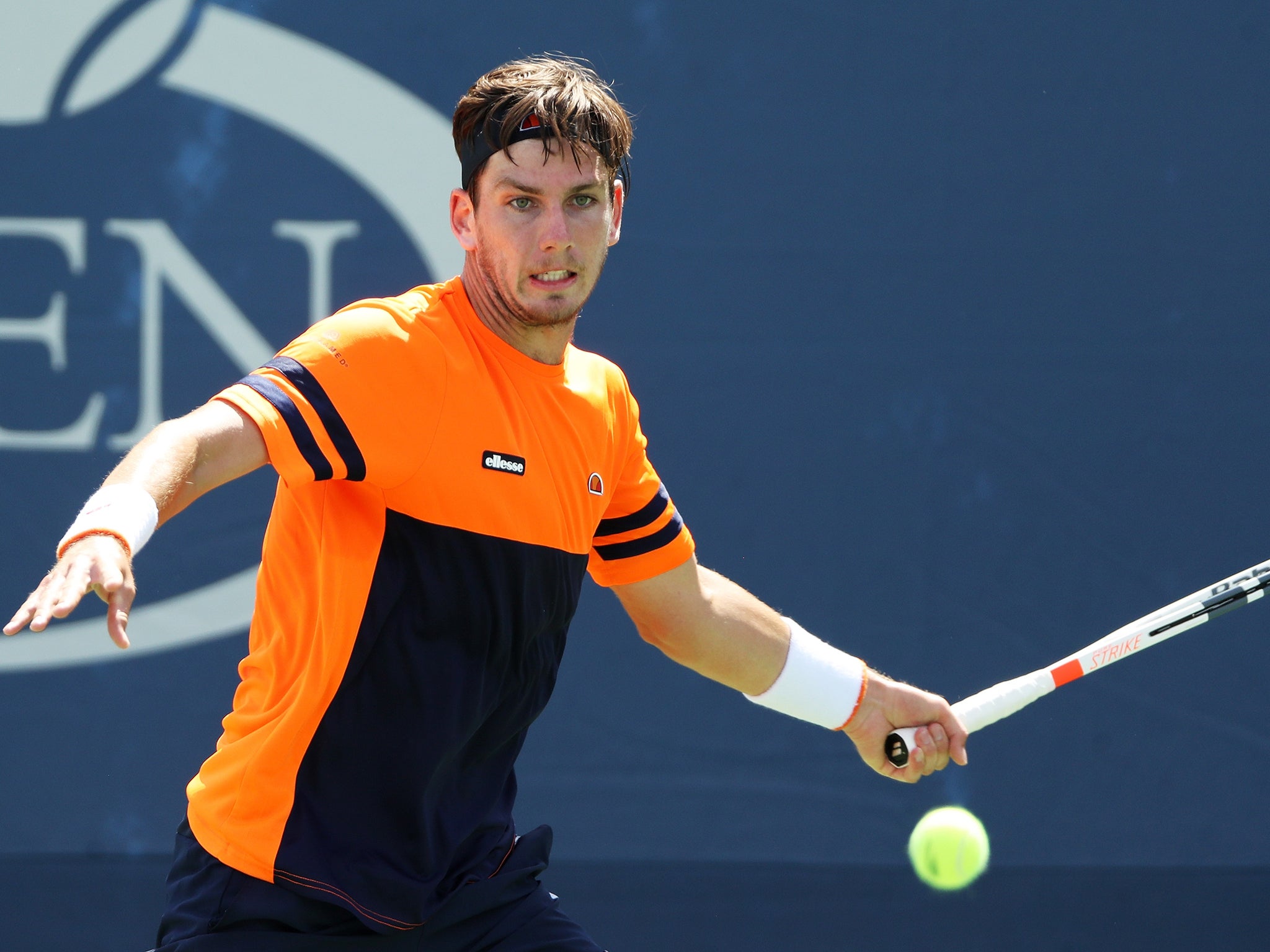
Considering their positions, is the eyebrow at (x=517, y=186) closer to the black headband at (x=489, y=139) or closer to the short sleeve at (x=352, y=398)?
the black headband at (x=489, y=139)

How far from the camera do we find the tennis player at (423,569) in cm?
181

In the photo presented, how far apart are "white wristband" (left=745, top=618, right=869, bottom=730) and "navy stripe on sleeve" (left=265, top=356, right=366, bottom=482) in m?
1.03

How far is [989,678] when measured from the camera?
3.48 metres

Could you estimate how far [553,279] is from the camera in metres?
2.03

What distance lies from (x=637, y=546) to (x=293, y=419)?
798 mm

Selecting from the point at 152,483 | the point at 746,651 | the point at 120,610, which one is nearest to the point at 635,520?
the point at 746,651

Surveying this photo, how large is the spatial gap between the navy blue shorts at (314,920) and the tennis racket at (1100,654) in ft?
2.57

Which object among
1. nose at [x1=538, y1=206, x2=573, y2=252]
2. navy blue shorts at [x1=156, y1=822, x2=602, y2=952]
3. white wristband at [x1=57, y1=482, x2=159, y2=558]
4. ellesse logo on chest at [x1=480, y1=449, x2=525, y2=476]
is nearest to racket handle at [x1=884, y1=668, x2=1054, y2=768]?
navy blue shorts at [x1=156, y1=822, x2=602, y2=952]

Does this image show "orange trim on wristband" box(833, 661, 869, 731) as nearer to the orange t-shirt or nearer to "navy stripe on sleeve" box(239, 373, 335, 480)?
the orange t-shirt

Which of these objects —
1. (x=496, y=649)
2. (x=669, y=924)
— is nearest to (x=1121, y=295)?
(x=669, y=924)

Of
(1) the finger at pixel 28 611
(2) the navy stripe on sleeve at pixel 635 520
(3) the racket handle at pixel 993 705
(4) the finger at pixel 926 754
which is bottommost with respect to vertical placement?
(1) the finger at pixel 28 611

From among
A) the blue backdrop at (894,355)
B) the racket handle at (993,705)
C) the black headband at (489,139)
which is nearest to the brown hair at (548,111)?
the black headband at (489,139)

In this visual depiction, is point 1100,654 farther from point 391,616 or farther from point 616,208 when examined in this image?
point 391,616

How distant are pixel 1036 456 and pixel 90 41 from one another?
259cm
